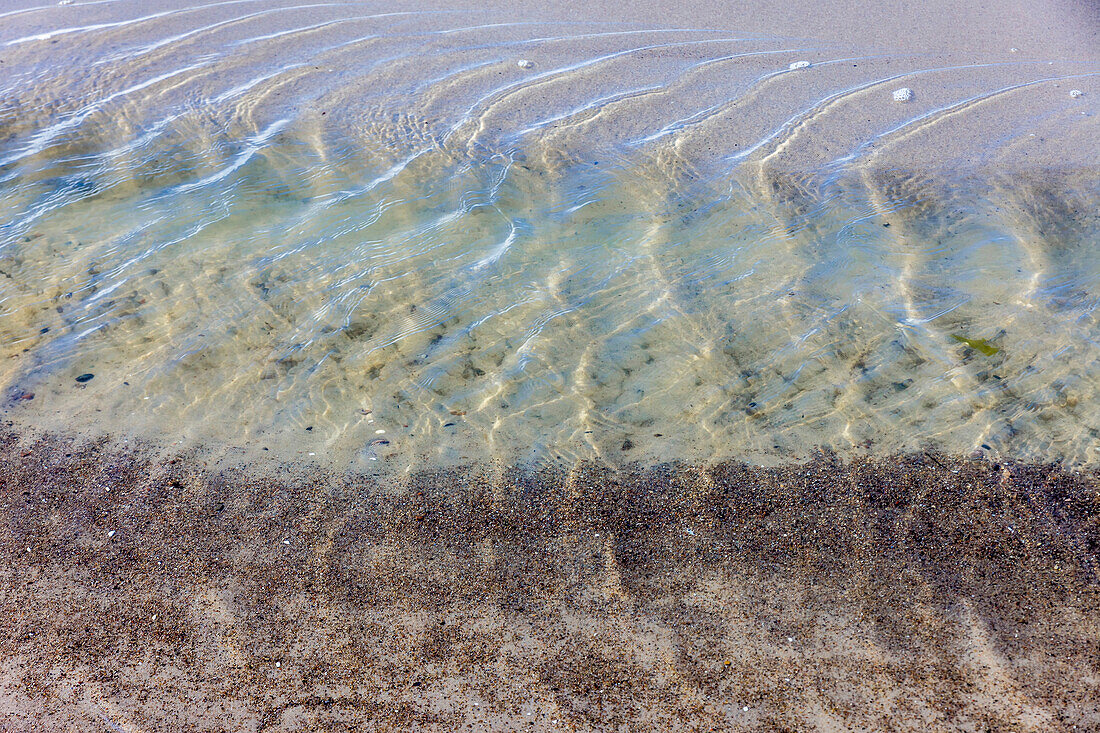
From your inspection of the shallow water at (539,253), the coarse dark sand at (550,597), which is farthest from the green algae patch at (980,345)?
the coarse dark sand at (550,597)

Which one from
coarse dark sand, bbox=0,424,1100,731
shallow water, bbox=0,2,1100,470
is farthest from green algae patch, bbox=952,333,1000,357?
coarse dark sand, bbox=0,424,1100,731

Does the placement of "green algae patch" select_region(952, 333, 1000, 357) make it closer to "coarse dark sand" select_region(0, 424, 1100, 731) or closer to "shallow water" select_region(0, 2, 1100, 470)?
"shallow water" select_region(0, 2, 1100, 470)

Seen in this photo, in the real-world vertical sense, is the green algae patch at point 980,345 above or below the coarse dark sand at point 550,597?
above

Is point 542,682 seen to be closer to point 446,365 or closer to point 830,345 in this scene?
point 446,365

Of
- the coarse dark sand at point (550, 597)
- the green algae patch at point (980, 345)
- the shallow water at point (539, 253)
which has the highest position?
the shallow water at point (539, 253)

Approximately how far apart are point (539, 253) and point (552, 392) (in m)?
1.28

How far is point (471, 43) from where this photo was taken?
7.21 meters

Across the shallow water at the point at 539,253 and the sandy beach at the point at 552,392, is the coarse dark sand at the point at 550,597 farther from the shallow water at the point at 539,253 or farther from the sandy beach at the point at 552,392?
the shallow water at the point at 539,253

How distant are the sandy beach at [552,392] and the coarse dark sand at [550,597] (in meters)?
0.01

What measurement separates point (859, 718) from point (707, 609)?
61 cm

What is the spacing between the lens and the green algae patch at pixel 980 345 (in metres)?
3.90

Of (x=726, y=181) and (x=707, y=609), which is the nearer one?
(x=707, y=609)

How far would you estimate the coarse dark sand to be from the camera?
2.51 m

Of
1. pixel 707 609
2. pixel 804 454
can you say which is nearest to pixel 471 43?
pixel 804 454
